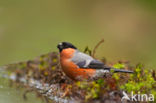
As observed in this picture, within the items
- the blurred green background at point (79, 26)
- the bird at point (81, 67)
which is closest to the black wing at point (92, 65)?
the bird at point (81, 67)

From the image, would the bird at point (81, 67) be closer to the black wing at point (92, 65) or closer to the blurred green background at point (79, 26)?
the black wing at point (92, 65)

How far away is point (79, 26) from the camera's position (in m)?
16.4

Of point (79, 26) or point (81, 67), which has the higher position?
point (79, 26)

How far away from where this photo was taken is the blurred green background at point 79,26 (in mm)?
13414

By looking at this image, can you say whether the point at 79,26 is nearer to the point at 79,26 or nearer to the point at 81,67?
the point at 79,26

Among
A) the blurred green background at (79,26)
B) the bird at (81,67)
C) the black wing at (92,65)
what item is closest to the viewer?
the bird at (81,67)

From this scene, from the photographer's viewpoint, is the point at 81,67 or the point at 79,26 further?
the point at 79,26

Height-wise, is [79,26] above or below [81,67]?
above

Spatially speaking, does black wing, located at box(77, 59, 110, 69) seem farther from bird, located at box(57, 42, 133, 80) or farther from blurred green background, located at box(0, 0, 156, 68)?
blurred green background, located at box(0, 0, 156, 68)

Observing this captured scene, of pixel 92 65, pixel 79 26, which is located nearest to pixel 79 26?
pixel 79 26

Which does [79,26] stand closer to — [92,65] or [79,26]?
[79,26]

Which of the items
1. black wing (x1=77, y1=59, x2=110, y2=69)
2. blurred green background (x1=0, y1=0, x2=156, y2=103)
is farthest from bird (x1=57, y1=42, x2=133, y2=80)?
blurred green background (x1=0, y1=0, x2=156, y2=103)

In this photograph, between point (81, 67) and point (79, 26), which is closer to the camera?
point (81, 67)

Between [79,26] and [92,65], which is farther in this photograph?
[79,26]
